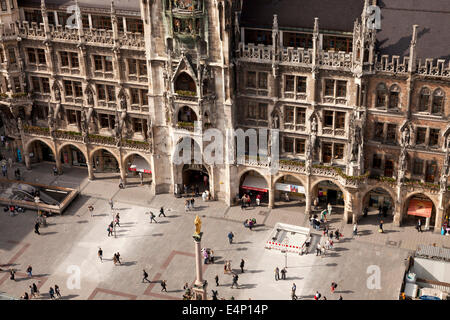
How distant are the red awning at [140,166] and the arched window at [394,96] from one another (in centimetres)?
3424

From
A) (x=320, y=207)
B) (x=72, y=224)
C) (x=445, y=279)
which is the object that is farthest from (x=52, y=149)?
(x=445, y=279)

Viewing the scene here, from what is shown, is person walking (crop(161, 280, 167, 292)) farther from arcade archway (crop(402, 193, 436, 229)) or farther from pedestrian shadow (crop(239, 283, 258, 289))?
arcade archway (crop(402, 193, 436, 229))

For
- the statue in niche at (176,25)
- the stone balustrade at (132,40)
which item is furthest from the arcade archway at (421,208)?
the stone balustrade at (132,40)

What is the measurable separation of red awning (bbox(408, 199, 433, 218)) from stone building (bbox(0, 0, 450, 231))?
25 centimetres

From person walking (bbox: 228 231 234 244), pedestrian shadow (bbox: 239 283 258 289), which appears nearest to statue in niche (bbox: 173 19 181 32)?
person walking (bbox: 228 231 234 244)

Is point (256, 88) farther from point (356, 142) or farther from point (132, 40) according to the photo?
point (132, 40)

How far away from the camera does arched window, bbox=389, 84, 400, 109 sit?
79938 millimetres

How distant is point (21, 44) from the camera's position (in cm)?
9462

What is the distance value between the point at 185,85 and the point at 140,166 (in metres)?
16.1

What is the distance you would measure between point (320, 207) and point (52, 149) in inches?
1529

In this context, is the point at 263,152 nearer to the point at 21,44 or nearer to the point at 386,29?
the point at 386,29

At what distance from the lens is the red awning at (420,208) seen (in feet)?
278

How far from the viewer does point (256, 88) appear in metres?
86.1

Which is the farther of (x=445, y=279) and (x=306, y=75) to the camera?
(x=306, y=75)
